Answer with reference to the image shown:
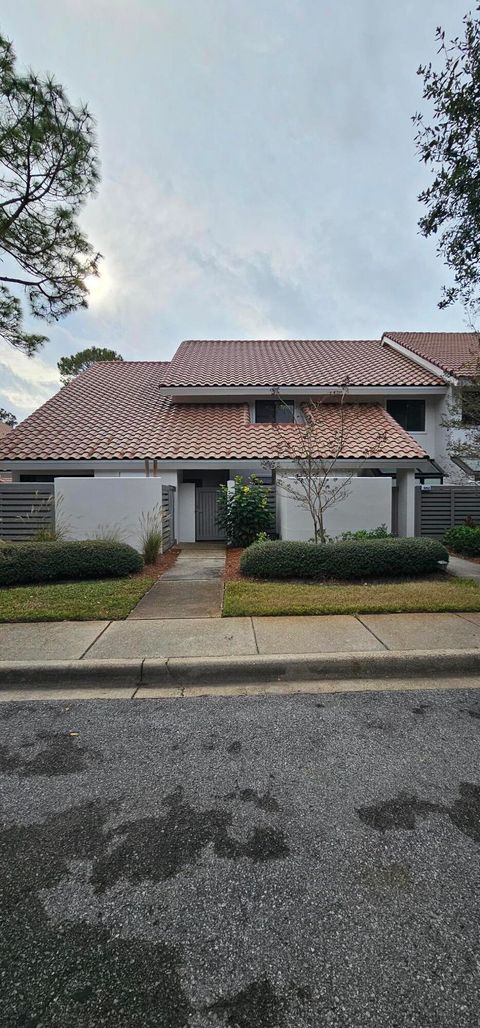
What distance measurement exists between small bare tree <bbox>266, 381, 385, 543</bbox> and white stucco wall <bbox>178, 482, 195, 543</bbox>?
A: 2789 mm

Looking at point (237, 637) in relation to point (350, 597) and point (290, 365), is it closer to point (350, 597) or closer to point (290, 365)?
point (350, 597)

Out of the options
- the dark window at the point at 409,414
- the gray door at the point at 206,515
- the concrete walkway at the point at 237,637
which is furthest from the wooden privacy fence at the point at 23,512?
the dark window at the point at 409,414

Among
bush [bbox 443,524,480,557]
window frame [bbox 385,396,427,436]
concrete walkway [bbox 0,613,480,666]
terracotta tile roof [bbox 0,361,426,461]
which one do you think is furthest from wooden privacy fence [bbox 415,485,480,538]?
concrete walkway [bbox 0,613,480,666]

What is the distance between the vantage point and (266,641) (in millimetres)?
5113

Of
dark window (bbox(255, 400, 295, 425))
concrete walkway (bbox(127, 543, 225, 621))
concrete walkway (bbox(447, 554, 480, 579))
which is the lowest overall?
concrete walkway (bbox(127, 543, 225, 621))

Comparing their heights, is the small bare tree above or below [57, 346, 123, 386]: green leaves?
below

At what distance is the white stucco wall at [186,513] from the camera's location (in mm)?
13711

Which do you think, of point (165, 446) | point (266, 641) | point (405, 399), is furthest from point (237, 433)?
point (266, 641)

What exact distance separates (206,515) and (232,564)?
184 inches

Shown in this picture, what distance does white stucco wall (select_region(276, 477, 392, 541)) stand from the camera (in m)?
11.0

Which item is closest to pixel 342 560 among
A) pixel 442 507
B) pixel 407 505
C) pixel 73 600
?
pixel 73 600

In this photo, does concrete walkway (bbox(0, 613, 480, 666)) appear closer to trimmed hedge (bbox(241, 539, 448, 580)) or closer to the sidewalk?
the sidewalk

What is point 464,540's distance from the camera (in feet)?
37.5

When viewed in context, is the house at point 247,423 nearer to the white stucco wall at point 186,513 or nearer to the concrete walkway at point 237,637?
the white stucco wall at point 186,513
